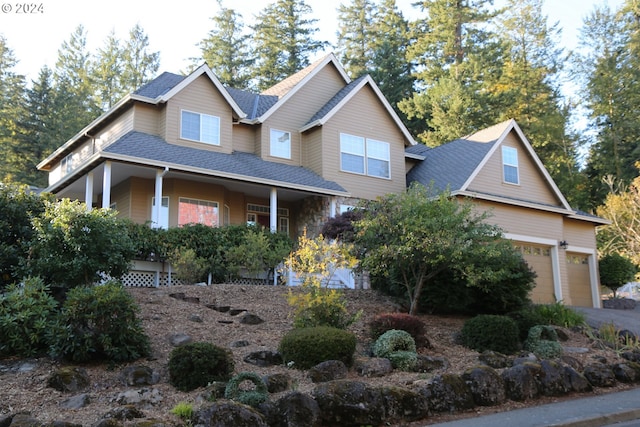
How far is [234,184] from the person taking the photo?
20.2m

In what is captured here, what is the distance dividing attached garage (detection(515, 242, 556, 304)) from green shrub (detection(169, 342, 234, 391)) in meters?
16.0

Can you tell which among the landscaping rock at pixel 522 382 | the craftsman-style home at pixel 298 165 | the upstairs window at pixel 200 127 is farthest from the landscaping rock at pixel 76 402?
the upstairs window at pixel 200 127

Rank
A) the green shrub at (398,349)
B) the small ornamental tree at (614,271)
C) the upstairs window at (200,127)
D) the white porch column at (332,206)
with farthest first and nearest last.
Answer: the small ornamental tree at (614,271) < the white porch column at (332,206) < the upstairs window at (200,127) < the green shrub at (398,349)

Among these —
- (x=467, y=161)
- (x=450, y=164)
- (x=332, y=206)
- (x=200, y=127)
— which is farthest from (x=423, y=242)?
(x=450, y=164)

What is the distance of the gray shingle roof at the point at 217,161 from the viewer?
710 inches

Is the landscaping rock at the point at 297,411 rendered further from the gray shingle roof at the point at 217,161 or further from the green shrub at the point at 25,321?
the gray shingle roof at the point at 217,161

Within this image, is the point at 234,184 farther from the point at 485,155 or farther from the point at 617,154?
the point at 617,154

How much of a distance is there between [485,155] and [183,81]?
10677mm

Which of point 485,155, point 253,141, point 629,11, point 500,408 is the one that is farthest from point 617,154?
point 500,408

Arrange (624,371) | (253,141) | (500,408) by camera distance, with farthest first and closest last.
→ (253,141) → (624,371) → (500,408)

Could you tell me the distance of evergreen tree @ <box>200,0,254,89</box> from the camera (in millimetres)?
41844

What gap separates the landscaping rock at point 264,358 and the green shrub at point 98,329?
5.04 ft

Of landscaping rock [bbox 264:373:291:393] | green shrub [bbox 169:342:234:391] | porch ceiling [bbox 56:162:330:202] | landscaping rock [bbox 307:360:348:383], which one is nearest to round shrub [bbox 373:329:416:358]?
landscaping rock [bbox 307:360:348:383]

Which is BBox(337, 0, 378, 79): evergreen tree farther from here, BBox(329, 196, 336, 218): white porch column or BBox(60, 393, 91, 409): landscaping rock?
BBox(60, 393, 91, 409): landscaping rock
